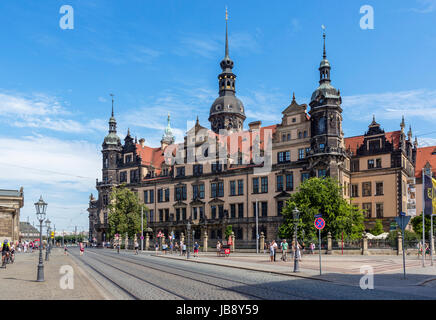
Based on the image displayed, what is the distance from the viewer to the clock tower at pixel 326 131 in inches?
2527

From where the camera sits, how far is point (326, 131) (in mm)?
65062

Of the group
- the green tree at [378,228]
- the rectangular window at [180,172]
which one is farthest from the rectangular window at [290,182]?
the rectangular window at [180,172]

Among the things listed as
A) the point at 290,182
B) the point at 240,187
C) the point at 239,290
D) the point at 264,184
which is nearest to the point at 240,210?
the point at 240,187

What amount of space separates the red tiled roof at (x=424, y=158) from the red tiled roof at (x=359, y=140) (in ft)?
43.5

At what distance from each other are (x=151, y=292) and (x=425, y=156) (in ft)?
249

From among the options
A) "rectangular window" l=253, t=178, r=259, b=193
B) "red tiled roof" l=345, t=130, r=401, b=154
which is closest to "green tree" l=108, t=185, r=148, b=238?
"rectangular window" l=253, t=178, r=259, b=193

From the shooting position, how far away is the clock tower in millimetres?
64188

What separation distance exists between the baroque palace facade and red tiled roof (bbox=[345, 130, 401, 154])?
15cm

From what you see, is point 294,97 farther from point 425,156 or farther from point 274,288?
point 274,288

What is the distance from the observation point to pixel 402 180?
221 feet

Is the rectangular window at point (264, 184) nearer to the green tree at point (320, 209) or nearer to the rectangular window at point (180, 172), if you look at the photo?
the green tree at point (320, 209)

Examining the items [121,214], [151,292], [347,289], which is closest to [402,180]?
[121,214]

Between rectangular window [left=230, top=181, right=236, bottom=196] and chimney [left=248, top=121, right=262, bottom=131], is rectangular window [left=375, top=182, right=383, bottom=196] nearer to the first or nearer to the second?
chimney [left=248, top=121, right=262, bottom=131]

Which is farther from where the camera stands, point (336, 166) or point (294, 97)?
point (294, 97)
